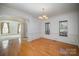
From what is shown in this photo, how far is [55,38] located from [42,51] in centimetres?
43

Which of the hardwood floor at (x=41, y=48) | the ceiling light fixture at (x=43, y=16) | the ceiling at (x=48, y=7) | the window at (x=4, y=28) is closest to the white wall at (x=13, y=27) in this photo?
the window at (x=4, y=28)

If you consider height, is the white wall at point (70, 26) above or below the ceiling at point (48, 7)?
below

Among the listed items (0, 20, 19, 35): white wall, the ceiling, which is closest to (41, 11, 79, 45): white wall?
the ceiling

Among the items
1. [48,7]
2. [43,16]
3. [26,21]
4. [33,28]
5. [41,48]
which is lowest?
[41,48]

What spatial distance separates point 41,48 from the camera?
2477 mm

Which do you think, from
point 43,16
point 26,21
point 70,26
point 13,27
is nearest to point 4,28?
point 13,27

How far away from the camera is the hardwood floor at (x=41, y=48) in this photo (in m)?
2.42

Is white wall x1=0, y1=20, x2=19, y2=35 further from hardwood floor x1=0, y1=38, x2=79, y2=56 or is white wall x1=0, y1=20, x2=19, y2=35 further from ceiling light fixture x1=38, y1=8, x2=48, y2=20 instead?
ceiling light fixture x1=38, y1=8, x2=48, y2=20

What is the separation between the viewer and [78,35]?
242cm

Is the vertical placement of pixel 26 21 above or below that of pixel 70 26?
above

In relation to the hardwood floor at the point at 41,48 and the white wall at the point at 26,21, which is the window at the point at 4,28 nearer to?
the white wall at the point at 26,21

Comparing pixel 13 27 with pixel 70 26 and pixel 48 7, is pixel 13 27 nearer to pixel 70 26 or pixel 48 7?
pixel 48 7

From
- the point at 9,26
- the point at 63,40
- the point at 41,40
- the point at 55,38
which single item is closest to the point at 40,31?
the point at 41,40

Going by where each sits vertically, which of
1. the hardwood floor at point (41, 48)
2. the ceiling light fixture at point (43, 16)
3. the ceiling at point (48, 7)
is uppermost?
the ceiling at point (48, 7)
